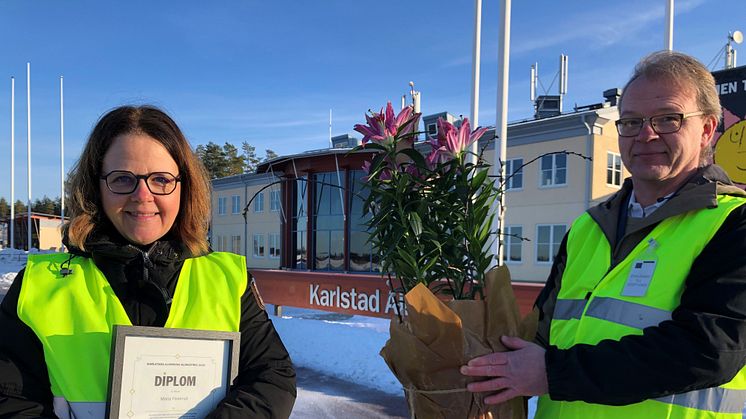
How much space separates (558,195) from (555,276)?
785 inches

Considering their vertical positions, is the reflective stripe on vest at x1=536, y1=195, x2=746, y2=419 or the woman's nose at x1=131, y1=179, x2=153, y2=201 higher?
the woman's nose at x1=131, y1=179, x2=153, y2=201

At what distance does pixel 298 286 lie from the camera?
9.05 m

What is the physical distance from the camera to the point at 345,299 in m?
8.09

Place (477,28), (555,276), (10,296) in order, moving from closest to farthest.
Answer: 1. (10,296)
2. (555,276)
3. (477,28)

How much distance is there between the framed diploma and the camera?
1448 millimetres

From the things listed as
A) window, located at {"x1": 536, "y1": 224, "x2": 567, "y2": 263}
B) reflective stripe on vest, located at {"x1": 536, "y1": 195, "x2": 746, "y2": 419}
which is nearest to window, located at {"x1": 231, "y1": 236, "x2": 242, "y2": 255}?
window, located at {"x1": 536, "y1": 224, "x2": 567, "y2": 263}

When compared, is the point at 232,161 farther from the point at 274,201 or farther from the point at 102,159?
the point at 102,159

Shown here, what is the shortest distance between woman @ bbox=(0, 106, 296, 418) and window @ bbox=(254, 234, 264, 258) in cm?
3431

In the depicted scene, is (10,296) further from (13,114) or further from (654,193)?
(13,114)

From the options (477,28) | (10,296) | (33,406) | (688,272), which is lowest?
(33,406)

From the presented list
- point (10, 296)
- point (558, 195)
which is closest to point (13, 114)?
point (558, 195)

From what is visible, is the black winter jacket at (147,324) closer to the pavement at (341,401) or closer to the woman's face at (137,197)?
the woman's face at (137,197)

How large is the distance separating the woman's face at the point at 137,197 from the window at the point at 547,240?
20.4m

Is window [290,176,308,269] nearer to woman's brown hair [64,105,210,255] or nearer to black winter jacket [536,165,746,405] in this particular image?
woman's brown hair [64,105,210,255]
